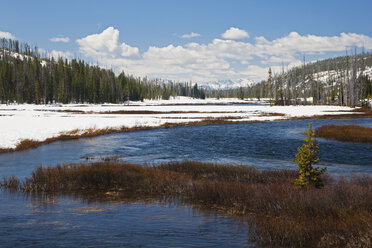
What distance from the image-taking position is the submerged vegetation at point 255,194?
25.8 ft

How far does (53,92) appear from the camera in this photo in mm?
113062

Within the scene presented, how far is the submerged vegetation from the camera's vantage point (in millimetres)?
7852

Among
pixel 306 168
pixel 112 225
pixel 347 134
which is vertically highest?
pixel 306 168

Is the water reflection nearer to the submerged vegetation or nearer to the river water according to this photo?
the river water

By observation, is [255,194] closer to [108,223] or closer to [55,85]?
[108,223]

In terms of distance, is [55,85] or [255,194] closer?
[255,194]

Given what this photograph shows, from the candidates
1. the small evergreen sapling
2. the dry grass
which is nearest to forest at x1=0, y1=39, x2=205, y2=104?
the dry grass

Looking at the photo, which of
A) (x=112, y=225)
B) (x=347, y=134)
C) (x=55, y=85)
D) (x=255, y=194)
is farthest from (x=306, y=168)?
(x=55, y=85)

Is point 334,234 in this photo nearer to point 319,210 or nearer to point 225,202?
point 319,210

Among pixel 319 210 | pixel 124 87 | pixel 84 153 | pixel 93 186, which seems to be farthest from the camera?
pixel 124 87

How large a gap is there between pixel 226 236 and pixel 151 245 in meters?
1.99

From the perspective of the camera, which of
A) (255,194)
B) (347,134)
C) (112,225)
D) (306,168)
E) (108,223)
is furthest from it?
(347,134)

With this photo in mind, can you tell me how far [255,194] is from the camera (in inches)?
425

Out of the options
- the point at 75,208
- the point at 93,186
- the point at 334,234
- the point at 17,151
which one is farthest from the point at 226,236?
the point at 17,151
